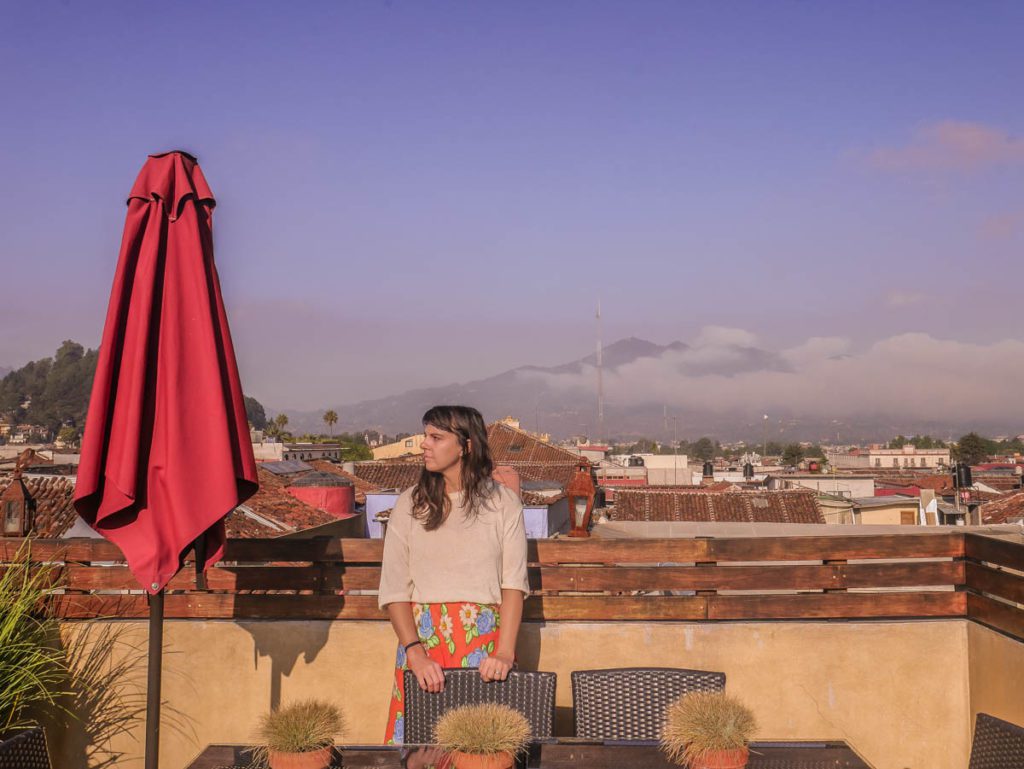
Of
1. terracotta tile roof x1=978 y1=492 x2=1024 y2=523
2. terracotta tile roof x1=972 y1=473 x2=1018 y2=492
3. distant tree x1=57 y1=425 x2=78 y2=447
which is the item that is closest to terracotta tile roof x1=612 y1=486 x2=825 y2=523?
terracotta tile roof x1=978 y1=492 x2=1024 y2=523

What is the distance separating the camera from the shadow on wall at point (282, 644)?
399 cm

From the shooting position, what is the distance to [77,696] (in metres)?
3.96

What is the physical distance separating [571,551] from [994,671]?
1763 millimetres

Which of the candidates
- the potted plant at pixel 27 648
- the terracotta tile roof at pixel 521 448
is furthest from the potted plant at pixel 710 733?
the terracotta tile roof at pixel 521 448

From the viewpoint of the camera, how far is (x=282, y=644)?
400 centimetres

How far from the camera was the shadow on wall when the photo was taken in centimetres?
399

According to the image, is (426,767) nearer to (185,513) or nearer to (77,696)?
(185,513)

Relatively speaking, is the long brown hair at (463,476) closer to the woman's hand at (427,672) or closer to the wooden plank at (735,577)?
the woman's hand at (427,672)

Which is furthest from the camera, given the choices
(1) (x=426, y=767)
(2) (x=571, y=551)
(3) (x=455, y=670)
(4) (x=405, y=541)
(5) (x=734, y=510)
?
(5) (x=734, y=510)

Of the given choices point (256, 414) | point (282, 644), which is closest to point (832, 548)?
point (282, 644)

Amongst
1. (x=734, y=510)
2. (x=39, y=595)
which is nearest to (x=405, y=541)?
(x=39, y=595)

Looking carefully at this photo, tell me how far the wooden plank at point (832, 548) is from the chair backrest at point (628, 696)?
3.30 ft

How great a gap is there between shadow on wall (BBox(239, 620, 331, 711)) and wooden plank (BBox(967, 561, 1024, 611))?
2767mm

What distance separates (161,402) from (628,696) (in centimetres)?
177
